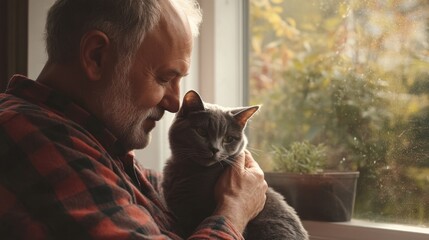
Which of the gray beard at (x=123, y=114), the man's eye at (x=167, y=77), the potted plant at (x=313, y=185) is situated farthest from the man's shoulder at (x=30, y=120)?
the potted plant at (x=313, y=185)

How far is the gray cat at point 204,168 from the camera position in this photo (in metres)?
1.34

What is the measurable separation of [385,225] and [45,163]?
46.3 inches

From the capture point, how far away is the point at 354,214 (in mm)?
1697

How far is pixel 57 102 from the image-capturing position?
107 cm

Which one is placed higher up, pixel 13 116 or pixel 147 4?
pixel 147 4

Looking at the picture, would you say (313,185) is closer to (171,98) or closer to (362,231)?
(362,231)

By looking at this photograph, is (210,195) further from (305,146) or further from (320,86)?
(320,86)

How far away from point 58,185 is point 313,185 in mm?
997

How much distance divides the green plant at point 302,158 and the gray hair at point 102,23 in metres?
0.79

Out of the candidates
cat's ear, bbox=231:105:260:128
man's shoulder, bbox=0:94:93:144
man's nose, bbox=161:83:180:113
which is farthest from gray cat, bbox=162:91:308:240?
man's shoulder, bbox=0:94:93:144

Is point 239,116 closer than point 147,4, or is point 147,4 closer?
point 147,4

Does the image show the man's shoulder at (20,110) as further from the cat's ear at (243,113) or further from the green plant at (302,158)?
the green plant at (302,158)

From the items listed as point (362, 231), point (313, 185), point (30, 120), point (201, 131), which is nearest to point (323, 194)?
point (313, 185)

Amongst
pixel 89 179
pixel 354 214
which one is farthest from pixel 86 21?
pixel 354 214
